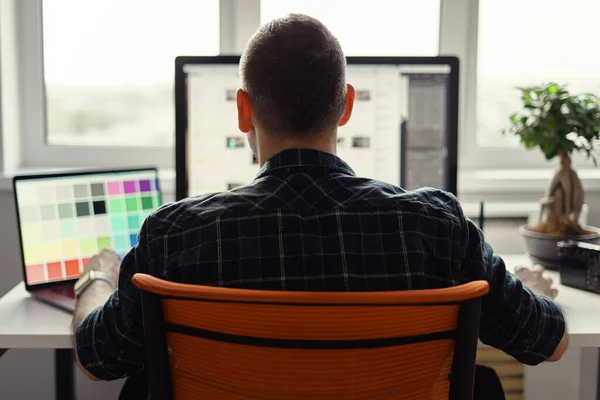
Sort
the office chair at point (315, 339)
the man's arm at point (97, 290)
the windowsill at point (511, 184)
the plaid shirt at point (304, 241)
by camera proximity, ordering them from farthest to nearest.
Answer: the windowsill at point (511, 184) < the man's arm at point (97, 290) < the plaid shirt at point (304, 241) < the office chair at point (315, 339)

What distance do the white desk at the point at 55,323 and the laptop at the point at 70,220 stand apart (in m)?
0.04

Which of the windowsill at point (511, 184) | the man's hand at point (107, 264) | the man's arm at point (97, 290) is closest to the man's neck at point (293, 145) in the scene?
the man's arm at point (97, 290)

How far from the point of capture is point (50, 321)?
1.32 m

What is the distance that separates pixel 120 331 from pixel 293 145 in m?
0.33

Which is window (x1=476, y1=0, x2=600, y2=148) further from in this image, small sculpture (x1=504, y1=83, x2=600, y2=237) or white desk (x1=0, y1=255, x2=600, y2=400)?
white desk (x1=0, y1=255, x2=600, y2=400)

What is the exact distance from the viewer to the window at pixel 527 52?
2.26 meters

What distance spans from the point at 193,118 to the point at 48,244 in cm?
39

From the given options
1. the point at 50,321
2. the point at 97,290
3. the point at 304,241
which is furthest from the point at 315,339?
the point at 50,321

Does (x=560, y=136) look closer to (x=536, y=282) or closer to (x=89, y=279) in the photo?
(x=536, y=282)

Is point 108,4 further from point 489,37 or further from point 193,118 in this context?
point 489,37

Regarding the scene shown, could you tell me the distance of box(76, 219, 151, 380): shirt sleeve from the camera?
37.5 inches

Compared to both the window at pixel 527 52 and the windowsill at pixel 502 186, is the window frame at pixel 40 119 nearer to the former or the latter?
the windowsill at pixel 502 186

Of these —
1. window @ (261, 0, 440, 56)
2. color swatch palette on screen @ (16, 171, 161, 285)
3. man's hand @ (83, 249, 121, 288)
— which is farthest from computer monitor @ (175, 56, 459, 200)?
window @ (261, 0, 440, 56)

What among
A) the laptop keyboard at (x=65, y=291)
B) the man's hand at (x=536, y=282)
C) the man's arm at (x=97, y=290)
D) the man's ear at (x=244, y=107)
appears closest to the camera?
the man's ear at (x=244, y=107)
